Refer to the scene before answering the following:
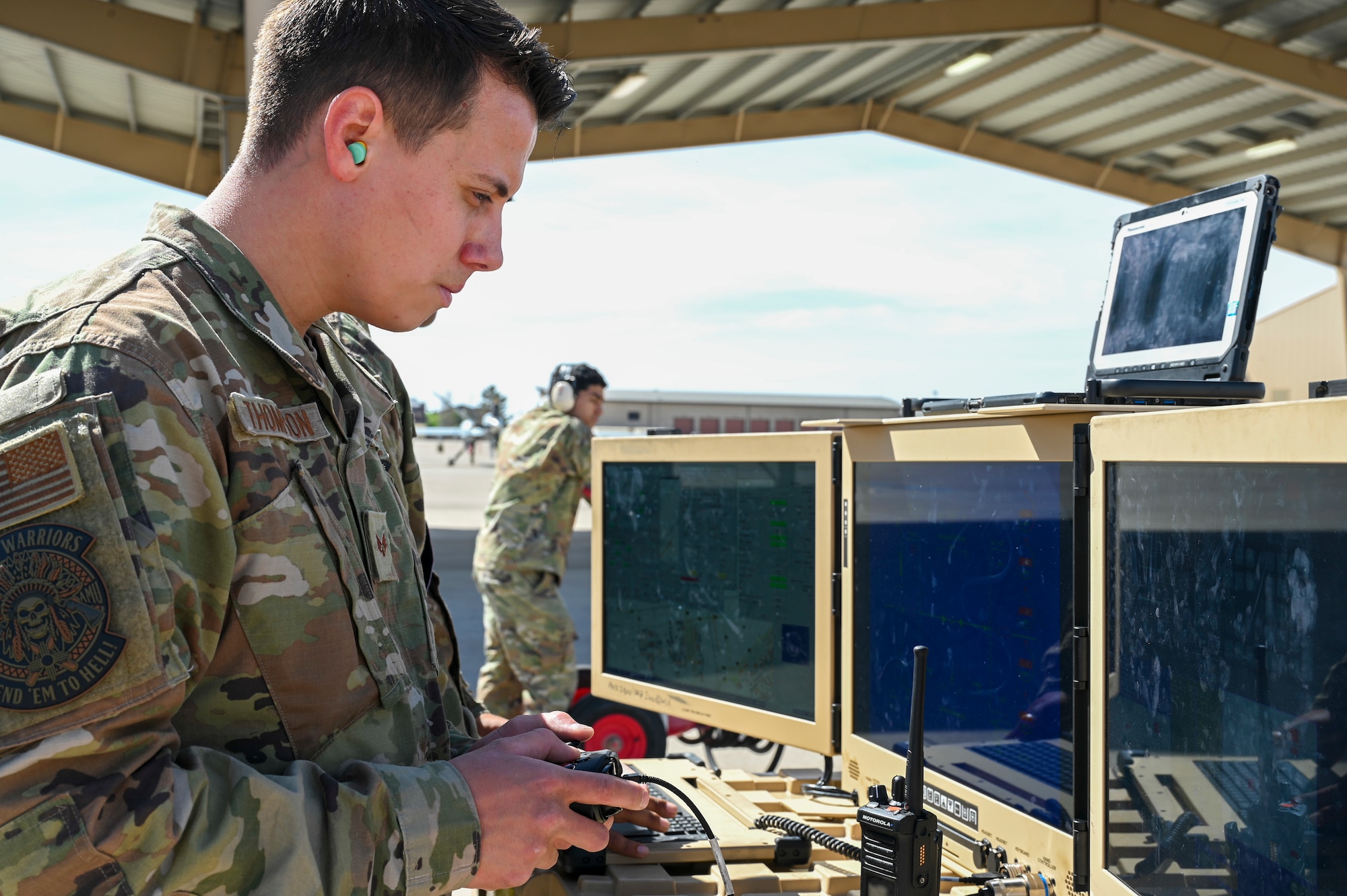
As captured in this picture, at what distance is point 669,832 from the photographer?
1800 millimetres

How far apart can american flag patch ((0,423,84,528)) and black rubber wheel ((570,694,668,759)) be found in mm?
3633

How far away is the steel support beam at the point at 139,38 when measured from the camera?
634 cm

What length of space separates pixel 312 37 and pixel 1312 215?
1389cm

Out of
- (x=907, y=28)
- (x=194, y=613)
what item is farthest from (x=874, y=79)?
(x=194, y=613)

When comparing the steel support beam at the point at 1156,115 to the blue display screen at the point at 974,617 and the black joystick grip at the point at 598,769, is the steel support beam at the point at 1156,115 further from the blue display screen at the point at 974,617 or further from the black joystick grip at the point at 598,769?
the black joystick grip at the point at 598,769

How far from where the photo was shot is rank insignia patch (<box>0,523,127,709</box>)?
83 cm

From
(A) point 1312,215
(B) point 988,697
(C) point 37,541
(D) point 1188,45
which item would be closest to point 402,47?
(C) point 37,541

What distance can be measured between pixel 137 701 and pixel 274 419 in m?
0.31

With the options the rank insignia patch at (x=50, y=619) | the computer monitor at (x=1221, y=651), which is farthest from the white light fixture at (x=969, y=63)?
the rank insignia patch at (x=50, y=619)

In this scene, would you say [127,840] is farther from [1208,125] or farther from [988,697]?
[1208,125]

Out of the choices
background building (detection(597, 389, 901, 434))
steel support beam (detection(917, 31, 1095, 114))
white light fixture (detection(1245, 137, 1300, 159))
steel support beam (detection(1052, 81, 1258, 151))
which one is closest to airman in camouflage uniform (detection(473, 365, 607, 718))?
steel support beam (detection(917, 31, 1095, 114))

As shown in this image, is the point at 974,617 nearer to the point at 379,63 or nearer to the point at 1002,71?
the point at 379,63

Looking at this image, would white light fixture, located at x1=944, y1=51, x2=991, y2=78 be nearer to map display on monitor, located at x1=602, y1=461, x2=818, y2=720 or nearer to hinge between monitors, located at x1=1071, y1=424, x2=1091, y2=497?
map display on monitor, located at x1=602, y1=461, x2=818, y2=720

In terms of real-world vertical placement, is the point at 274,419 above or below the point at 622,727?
above
